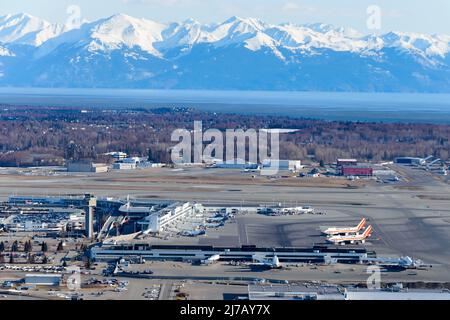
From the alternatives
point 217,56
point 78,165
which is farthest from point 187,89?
point 78,165

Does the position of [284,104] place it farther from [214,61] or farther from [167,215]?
[167,215]

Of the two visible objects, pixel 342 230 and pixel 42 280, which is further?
pixel 342 230

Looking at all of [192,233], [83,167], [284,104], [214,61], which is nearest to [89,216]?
[192,233]

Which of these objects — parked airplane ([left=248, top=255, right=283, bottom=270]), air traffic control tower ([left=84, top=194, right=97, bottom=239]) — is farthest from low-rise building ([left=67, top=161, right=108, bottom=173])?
parked airplane ([left=248, top=255, right=283, bottom=270])

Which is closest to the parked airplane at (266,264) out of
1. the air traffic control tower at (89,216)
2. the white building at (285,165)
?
the air traffic control tower at (89,216)

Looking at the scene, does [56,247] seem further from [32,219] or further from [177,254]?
[32,219]

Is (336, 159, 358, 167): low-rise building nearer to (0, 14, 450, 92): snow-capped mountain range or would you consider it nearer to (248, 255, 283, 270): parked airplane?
(248, 255, 283, 270): parked airplane

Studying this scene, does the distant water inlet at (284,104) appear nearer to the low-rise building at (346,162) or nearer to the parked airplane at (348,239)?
the low-rise building at (346,162)
